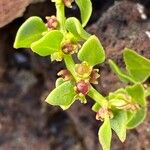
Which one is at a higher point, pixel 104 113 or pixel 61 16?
pixel 61 16

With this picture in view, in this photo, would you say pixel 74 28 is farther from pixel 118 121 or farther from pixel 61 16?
pixel 118 121

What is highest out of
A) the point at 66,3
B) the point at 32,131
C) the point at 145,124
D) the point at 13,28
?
the point at 66,3

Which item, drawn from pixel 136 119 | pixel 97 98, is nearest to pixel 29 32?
pixel 97 98

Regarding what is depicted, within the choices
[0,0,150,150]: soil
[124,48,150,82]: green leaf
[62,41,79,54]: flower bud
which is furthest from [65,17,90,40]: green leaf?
[0,0,150,150]: soil

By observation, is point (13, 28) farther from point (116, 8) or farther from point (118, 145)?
point (118, 145)

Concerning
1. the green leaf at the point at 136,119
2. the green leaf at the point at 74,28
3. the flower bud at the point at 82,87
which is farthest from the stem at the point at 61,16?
the green leaf at the point at 136,119

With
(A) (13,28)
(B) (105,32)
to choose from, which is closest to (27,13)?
(A) (13,28)
